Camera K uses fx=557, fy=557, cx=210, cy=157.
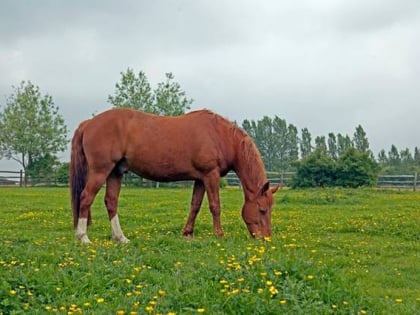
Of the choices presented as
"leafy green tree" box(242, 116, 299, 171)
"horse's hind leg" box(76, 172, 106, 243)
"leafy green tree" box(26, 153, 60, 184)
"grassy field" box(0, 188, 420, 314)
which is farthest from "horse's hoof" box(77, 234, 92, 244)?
"leafy green tree" box(242, 116, 299, 171)

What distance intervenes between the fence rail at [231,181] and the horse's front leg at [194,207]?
21.9 metres

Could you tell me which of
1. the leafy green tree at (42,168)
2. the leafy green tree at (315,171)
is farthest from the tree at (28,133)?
the leafy green tree at (315,171)

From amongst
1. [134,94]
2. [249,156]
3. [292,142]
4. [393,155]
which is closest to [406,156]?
[393,155]

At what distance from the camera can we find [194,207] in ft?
33.1

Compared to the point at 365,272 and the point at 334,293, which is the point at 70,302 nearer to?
the point at 334,293

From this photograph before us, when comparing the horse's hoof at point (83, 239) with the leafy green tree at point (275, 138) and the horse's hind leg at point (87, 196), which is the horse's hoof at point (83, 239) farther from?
the leafy green tree at point (275, 138)

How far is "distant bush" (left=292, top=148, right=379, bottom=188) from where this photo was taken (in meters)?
31.3

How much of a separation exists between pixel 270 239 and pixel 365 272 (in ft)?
6.47

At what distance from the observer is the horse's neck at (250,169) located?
974cm

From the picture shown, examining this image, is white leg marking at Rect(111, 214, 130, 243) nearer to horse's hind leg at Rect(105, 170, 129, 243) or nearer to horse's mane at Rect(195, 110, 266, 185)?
horse's hind leg at Rect(105, 170, 129, 243)

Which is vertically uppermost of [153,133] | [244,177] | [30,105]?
[30,105]

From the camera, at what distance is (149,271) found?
5.86 meters

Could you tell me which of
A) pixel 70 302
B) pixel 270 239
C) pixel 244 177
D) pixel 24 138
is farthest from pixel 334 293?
pixel 24 138

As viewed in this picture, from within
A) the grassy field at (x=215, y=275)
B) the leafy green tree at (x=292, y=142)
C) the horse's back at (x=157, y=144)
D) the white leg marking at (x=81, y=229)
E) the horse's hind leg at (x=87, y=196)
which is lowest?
the grassy field at (x=215, y=275)
